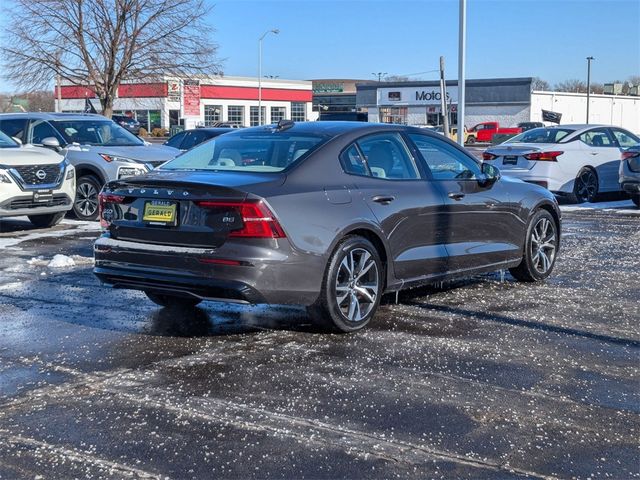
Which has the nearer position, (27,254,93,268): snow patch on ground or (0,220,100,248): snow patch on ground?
(27,254,93,268): snow patch on ground

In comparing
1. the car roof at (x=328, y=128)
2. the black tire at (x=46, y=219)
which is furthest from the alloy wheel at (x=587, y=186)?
the car roof at (x=328, y=128)

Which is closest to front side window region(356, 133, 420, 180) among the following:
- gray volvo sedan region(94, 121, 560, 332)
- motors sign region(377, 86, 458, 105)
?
gray volvo sedan region(94, 121, 560, 332)

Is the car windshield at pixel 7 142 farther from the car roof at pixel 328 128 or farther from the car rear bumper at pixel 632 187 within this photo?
the car rear bumper at pixel 632 187

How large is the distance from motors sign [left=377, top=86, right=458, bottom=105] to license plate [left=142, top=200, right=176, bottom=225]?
212 ft

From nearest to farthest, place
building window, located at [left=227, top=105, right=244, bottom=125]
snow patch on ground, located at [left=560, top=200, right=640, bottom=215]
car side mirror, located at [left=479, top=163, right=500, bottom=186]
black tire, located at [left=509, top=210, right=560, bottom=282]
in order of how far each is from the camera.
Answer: car side mirror, located at [left=479, top=163, right=500, bottom=186] < black tire, located at [left=509, top=210, right=560, bottom=282] < snow patch on ground, located at [left=560, top=200, right=640, bottom=215] < building window, located at [left=227, top=105, right=244, bottom=125]

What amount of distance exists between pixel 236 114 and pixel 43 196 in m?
64.8

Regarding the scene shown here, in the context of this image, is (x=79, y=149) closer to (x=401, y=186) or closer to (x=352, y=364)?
(x=401, y=186)

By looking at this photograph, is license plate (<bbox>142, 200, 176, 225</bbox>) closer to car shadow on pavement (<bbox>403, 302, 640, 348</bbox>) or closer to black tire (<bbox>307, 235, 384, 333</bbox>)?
black tire (<bbox>307, 235, 384, 333</bbox>)

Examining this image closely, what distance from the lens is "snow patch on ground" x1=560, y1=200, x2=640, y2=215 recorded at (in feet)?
49.2

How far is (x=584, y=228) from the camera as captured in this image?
1266cm

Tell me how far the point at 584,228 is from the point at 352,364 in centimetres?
819

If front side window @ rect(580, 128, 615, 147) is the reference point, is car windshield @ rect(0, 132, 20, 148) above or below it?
below

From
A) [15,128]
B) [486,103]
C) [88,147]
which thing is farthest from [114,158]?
[486,103]

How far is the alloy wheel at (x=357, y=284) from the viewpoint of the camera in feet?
20.3
